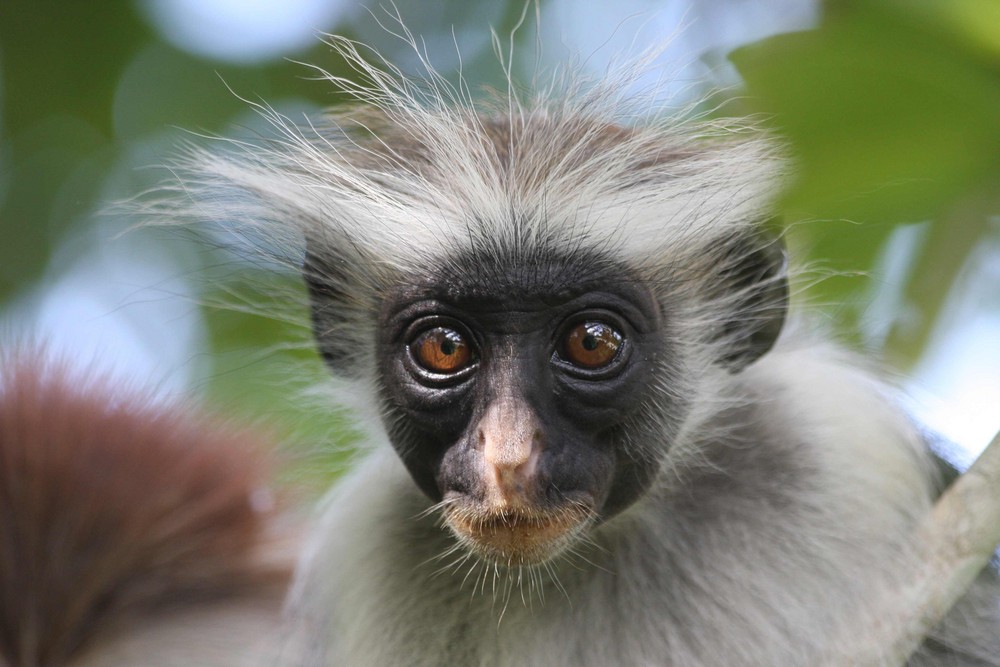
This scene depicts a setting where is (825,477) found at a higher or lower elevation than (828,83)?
lower

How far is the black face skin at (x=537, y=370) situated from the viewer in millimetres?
2680

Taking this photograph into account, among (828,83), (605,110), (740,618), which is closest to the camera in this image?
(828,83)

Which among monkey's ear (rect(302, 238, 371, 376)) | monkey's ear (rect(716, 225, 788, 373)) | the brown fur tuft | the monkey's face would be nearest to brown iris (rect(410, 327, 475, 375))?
the monkey's face

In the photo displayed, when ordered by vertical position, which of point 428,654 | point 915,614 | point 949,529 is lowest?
point 428,654

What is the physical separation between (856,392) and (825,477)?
356 millimetres

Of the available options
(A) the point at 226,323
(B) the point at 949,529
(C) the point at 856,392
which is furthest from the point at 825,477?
(A) the point at 226,323

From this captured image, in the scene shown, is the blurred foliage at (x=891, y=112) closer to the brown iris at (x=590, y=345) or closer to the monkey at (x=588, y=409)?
the monkey at (x=588, y=409)

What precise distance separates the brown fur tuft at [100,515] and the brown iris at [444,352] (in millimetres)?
693

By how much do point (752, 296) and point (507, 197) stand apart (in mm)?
770

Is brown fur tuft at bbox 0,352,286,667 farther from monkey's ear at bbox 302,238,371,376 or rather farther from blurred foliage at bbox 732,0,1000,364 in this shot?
blurred foliage at bbox 732,0,1000,364

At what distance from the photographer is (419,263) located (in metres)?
3.03

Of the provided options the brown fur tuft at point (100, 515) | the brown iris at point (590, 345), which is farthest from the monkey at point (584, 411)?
the brown fur tuft at point (100, 515)

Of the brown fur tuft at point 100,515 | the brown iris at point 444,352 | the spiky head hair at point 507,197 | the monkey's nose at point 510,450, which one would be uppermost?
the spiky head hair at point 507,197

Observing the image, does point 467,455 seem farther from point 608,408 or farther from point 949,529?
point 949,529
